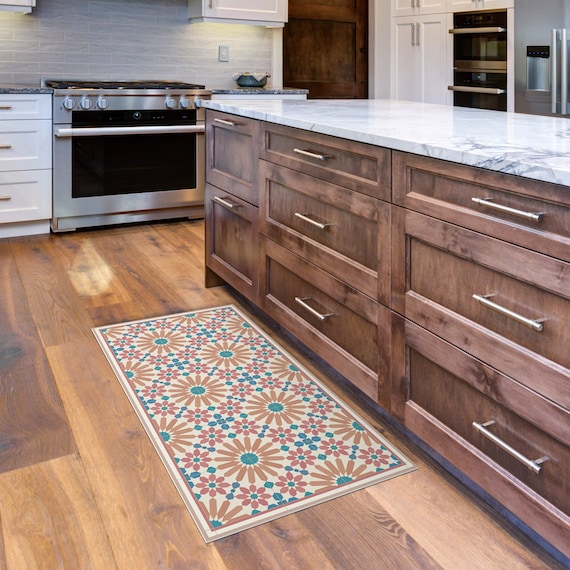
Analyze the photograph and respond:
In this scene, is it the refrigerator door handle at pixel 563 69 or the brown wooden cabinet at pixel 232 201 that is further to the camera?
the refrigerator door handle at pixel 563 69

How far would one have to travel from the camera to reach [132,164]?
13.9 feet

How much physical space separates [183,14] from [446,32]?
1980 mm

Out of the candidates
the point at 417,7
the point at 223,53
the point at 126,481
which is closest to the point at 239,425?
the point at 126,481

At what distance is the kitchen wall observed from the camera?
4.31 metres

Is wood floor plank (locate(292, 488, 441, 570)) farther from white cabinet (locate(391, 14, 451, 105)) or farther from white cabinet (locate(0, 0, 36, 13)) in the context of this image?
white cabinet (locate(391, 14, 451, 105))

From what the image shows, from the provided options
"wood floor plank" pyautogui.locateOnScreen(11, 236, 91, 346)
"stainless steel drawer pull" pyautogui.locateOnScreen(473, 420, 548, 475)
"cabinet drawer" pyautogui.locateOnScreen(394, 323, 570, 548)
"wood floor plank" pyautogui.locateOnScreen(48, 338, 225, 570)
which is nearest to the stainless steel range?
"wood floor plank" pyautogui.locateOnScreen(11, 236, 91, 346)

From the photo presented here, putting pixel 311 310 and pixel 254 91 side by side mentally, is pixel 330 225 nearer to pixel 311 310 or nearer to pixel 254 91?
pixel 311 310

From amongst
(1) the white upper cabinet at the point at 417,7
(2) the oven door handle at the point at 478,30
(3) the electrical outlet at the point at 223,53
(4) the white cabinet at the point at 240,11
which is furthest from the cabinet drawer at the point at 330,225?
(1) the white upper cabinet at the point at 417,7

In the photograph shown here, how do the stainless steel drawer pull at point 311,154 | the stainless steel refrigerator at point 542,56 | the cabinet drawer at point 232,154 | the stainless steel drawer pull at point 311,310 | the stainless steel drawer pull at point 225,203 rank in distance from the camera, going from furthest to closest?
the stainless steel refrigerator at point 542,56 → the stainless steel drawer pull at point 225,203 → the cabinet drawer at point 232,154 → the stainless steel drawer pull at point 311,310 → the stainless steel drawer pull at point 311,154

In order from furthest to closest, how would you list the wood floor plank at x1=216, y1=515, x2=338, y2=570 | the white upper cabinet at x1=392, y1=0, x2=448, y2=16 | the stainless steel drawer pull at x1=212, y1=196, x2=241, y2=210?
the white upper cabinet at x1=392, y1=0, x2=448, y2=16
the stainless steel drawer pull at x1=212, y1=196, x2=241, y2=210
the wood floor plank at x1=216, y1=515, x2=338, y2=570

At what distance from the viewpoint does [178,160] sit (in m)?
4.40

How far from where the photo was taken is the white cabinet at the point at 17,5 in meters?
3.90

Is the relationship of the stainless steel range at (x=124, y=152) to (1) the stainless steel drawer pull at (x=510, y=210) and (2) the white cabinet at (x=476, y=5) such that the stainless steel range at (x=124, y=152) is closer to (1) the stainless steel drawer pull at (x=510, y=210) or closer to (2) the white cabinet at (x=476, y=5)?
(2) the white cabinet at (x=476, y=5)

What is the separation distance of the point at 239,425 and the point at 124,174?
276 cm
